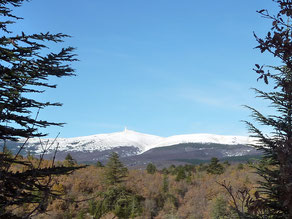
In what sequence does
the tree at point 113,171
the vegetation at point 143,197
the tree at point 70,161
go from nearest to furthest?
the tree at point 70,161
the vegetation at point 143,197
the tree at point 113,171

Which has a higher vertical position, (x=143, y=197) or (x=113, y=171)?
(x=113, y=171)

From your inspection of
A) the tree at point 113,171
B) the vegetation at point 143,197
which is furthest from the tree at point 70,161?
the tree at point 113,171

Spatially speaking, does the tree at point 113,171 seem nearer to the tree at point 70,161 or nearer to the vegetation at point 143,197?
the vegetation at point 143,197

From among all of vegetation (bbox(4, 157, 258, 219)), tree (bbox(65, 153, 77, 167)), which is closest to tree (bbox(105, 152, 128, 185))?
vegetation (bbox(4, 157, 258, 219))

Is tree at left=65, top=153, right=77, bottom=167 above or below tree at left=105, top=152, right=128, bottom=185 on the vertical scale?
above

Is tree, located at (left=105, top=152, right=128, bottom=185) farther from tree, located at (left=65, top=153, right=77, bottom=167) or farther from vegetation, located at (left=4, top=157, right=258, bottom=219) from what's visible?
tree, located at (left=65, top=153, right=77, bottom=167)

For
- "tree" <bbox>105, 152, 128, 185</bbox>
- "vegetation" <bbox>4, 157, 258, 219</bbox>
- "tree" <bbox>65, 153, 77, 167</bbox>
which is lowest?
"vegetation" <bbox>4, 157, 258, 219</bbox>

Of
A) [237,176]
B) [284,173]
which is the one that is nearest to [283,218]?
[284,173]

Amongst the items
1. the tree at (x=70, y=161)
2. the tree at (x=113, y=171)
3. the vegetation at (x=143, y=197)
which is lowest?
the vegetation at (x=143, y=197)

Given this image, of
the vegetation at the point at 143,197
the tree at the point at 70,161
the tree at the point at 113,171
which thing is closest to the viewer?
the tree at the point at 70,161

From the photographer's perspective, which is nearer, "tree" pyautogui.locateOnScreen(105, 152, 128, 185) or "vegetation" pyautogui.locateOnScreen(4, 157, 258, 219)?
"vegetation" pyautogui.locateOnScreen(4, 157, 258, 219)

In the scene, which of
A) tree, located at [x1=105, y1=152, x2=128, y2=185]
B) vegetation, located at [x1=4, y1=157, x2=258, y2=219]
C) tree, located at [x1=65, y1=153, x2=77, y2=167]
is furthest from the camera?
tree, located at [x1=105, y1=152, x2=128, y2=185]

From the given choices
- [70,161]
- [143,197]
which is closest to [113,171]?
[143,197]

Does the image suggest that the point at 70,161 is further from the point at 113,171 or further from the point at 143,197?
the point at 143,197
